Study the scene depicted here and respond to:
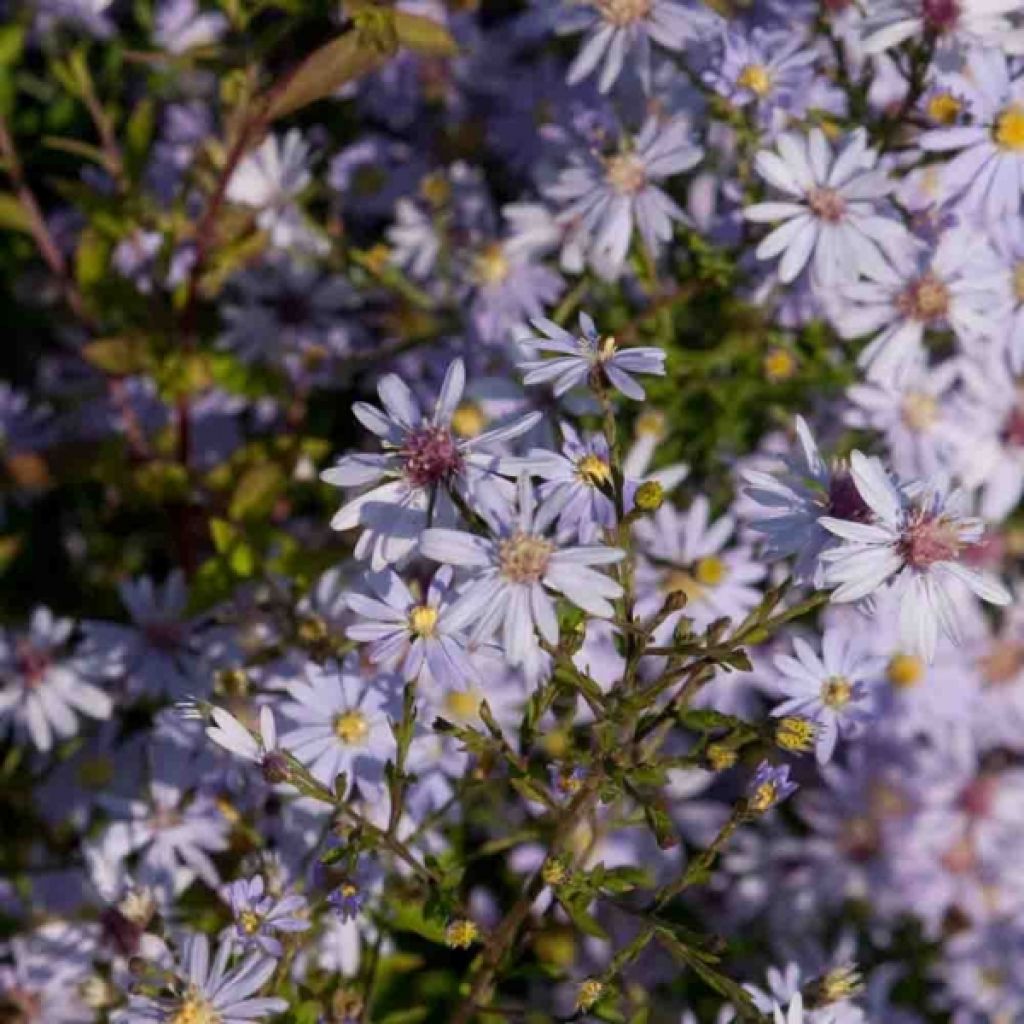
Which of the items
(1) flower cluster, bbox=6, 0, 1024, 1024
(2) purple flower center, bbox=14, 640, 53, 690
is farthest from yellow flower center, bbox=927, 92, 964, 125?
(2) purple flower center, bbox=14, 640, 53, 690

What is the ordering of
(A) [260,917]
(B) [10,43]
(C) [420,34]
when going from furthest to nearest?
(B) [10,43]
(C) [420,34]
(A) [260,917]

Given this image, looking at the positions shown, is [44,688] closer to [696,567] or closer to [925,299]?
[696,567]

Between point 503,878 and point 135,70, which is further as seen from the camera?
point 135,70

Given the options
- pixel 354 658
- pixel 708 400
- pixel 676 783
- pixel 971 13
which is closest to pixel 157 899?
pixel 354 658

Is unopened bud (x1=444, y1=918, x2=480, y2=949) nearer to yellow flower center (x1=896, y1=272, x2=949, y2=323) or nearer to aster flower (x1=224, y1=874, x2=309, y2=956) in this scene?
aster flower (x1=224, y1=874, x2=309, y2=956)

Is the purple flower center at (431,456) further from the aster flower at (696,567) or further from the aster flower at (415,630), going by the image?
the aster flower at (696,567)

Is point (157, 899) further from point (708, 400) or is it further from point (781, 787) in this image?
point (708, 400)

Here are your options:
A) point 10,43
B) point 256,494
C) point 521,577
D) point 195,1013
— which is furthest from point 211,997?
point 10,43
